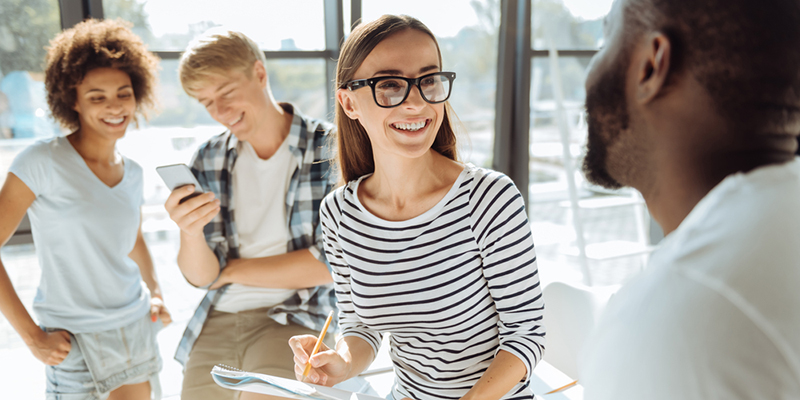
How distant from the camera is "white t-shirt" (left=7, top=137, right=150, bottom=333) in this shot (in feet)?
5.47

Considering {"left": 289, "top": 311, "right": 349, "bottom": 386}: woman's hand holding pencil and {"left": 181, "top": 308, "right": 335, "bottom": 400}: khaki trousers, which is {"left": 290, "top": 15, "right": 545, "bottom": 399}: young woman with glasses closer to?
{"left": 289, "top": 311, "right": 349, "bottom": 386}: woman's hand holding pencil

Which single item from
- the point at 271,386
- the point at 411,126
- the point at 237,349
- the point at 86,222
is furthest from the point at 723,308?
the point at 86,222

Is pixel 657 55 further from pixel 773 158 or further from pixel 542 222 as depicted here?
pixel 542 222

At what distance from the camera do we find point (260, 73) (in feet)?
6.08

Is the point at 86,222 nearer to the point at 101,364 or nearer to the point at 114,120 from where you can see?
the point at 114,120

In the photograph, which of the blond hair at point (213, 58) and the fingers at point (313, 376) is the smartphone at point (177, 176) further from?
the fingers at point (313, 376)

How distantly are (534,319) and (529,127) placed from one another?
2.18 metres

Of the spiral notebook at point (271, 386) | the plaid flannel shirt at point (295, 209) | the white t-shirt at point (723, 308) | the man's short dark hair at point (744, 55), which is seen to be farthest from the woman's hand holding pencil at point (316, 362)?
the man's short dark hair at point (744, 55)

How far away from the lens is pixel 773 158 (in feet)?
2.04

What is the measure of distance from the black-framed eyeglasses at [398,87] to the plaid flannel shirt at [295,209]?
55cm

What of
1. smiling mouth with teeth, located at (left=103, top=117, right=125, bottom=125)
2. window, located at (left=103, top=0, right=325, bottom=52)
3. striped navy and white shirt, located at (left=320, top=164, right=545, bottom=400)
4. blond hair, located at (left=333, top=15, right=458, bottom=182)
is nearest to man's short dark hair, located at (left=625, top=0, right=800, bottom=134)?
striped navy and white shirt, located at (left=320, top=164, right=545, bottom=400)

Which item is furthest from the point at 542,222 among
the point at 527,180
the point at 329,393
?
the point at 329,393

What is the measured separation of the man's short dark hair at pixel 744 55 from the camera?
59cm

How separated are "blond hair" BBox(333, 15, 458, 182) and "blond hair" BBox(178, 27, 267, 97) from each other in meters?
0.45
